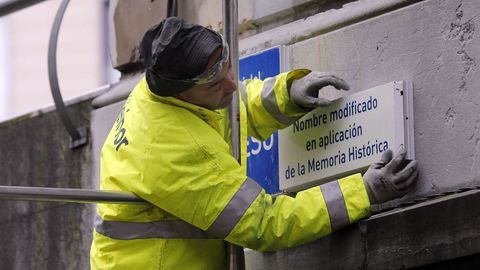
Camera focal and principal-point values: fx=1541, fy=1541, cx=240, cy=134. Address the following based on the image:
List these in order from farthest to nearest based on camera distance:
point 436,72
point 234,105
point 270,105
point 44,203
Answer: point 44,203, point 270,105, point 234,105, point 436,72

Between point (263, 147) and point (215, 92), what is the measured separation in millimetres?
754

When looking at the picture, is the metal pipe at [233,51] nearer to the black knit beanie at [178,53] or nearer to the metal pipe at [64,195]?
the black knit beanie at [178,53]

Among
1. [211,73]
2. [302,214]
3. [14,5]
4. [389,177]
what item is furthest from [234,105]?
[14,5]

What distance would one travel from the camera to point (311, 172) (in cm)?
592

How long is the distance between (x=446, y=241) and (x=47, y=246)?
9.16 feet

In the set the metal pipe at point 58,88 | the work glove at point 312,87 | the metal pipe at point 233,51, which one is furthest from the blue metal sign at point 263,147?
the metal pipe at point 58,88

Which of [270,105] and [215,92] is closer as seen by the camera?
[215,92]

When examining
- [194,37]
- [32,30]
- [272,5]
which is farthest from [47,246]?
[32,30]

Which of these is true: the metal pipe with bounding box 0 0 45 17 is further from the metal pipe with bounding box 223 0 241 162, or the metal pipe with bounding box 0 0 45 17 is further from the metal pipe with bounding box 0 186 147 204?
the metal pipe with bounding box 0 186 147 204

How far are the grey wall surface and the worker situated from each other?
0.13m

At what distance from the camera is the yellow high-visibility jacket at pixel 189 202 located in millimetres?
5406

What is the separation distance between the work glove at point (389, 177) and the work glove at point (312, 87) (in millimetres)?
390

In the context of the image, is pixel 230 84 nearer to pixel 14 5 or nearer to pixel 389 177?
pixel 389 177

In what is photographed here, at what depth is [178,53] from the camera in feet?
17.6
